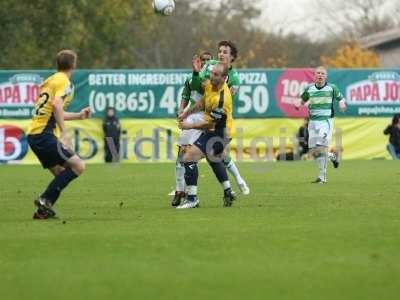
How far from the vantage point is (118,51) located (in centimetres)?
5950

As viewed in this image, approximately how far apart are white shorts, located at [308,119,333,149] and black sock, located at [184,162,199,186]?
7.34 meters

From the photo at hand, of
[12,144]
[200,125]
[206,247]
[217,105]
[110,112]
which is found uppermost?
[110,112]

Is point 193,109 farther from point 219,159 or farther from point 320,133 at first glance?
point 320,133

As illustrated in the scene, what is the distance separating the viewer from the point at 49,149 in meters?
13.2

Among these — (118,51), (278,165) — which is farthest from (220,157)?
(118,51)

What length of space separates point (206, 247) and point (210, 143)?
15.1 feet

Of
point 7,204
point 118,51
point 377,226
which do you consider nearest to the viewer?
point 377,226

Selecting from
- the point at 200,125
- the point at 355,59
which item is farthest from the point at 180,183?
the point at 355,59

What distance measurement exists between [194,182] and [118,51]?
45198mm

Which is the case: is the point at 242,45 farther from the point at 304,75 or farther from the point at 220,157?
the point at 220,157

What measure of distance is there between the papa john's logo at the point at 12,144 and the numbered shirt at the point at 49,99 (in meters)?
19.2

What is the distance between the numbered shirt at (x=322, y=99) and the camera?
72.3 feet

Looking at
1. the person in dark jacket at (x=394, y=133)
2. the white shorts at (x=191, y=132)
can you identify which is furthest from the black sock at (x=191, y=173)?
the person in dark jacket at (x=394, y=133)

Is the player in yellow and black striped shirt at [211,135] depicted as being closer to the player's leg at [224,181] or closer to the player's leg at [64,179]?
the player's leg at [224,181]
